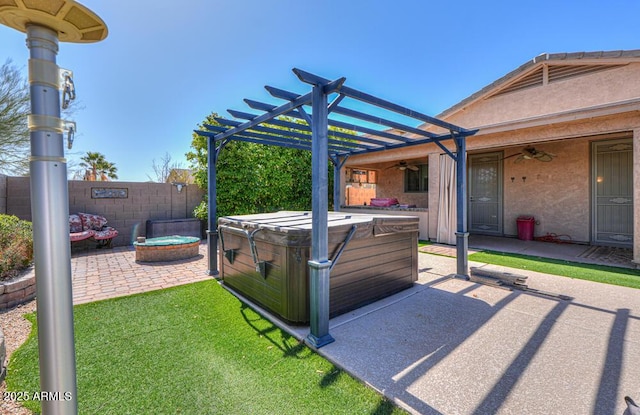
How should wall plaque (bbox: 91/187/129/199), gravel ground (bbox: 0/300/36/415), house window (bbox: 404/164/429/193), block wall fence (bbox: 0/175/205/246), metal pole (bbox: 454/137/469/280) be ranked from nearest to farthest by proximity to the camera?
1. gravel ground (bbox: 0/300/36/415)
2. metal pole (bbox: 454/137/469/280)
3. block wall fence (bbox: 0/175/205/246)
4. wall plaque (bbox: 91/187/129/199)
5. house window (bbox: 404/164/429/193)

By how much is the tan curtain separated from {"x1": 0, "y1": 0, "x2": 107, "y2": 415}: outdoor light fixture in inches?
→ 315

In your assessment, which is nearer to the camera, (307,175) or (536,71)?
(536,71)

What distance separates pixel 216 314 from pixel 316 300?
141cm

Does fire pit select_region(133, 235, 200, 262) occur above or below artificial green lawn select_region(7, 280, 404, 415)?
above

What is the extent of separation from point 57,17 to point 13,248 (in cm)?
463

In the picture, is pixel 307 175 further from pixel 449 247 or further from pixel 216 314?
pixel 216 314

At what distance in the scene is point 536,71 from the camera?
6.91 m

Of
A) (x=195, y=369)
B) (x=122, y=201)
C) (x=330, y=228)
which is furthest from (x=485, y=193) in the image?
(x=122, y=201)

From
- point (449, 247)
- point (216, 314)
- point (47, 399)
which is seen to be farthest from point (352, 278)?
point (449, 247)

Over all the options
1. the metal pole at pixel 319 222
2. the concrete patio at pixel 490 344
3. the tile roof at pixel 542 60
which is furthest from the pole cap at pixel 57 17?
the tile roof at pixel 542 60

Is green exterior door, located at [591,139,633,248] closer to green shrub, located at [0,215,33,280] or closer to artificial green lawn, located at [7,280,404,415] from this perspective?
artificial green lawn, located at [7,280,404,415]

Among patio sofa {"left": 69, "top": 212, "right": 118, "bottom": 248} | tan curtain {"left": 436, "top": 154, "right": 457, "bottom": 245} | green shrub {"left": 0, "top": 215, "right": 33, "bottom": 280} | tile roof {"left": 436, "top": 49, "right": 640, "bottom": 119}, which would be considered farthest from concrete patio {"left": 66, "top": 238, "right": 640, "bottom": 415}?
tile roof {"left": 436, "top": 49, "right": 640, "bottom": 119}

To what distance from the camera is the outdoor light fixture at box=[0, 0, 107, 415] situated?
1.12 metres

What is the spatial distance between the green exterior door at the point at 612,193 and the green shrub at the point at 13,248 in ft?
39.0
